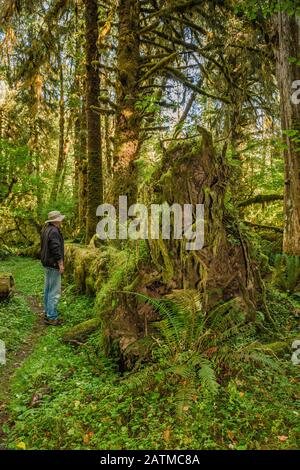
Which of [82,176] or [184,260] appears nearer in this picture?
[184,260]

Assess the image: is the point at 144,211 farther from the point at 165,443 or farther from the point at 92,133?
the point at 92,133

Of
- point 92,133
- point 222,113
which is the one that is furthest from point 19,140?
point 222,113

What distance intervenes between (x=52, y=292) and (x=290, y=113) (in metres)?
6.31

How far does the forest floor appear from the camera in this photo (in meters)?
3.63

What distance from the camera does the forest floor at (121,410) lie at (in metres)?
3.63

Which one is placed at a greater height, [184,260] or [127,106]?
[127,106]

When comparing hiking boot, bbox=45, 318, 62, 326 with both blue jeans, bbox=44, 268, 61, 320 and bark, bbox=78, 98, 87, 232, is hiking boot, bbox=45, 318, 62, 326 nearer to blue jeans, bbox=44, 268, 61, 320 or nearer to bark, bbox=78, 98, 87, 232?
blue jeans, bbox=44, 268, 61, 320

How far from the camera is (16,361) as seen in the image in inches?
221

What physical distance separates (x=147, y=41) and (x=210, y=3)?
1.60 metres

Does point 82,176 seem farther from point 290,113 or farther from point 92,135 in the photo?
point 290,113

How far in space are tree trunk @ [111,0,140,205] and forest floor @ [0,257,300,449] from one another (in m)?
4.09

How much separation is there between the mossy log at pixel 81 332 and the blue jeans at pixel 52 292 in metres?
1.08

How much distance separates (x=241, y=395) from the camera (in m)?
4.24

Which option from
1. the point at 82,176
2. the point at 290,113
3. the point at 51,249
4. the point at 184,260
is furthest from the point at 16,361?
the point at 82,176
